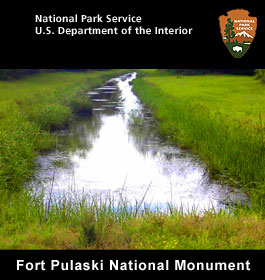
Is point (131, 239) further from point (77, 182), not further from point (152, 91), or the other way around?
point (152, 91)

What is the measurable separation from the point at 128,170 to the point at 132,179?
0.92 meters

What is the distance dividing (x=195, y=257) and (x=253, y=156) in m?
5.48

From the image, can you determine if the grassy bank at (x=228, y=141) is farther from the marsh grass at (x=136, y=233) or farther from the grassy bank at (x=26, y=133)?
the grassy bank at (x=26, y=133)

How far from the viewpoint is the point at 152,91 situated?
2667cm

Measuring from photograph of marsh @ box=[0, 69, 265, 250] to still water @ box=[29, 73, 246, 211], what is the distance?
0.03 m

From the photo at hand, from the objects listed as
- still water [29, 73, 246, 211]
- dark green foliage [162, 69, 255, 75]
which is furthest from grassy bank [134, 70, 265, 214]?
dark green foliage [162, 69, 255, 75]

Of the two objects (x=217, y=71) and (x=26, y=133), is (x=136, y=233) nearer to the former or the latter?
(x=26, y=133)

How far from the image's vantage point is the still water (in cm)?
813

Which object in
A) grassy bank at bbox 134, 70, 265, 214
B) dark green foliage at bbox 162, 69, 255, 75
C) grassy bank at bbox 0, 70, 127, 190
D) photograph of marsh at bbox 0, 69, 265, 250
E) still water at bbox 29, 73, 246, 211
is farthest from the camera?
dark green foliage at bbox 162, 69, 255, 75

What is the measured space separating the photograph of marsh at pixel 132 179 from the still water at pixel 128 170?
26 millimetres

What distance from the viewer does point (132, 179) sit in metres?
9.70
